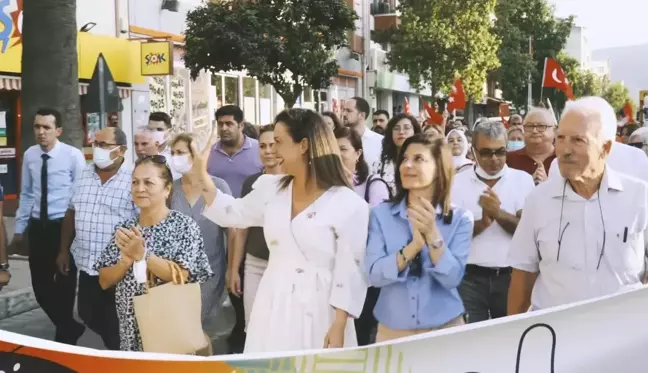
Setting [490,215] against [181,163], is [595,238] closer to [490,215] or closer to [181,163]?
[490,215]

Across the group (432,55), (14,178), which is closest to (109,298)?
(14,178)

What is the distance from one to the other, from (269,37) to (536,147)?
14.4 metres

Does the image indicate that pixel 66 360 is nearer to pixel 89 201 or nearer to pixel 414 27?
pixel 89 201

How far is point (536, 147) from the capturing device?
5.55 m

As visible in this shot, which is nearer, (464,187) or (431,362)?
(431,362)

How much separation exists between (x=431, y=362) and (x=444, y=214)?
4.02ft

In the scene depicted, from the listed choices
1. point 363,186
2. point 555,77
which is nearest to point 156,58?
point 555,77

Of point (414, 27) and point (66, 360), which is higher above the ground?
point (414, 27)

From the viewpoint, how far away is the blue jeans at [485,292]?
4617 mm

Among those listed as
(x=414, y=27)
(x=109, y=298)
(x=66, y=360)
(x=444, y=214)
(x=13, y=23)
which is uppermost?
(x=414, y=27)

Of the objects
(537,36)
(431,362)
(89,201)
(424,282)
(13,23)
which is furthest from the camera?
(537,36)

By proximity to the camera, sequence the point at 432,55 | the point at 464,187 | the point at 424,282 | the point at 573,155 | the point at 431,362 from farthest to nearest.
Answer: the point at 432,55
the point at 464,187
the point at 424,282
the point at 573,155
the point at 431,362

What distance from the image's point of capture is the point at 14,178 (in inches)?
626

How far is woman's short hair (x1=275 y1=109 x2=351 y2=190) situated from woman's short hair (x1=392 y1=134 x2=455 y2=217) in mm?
296
